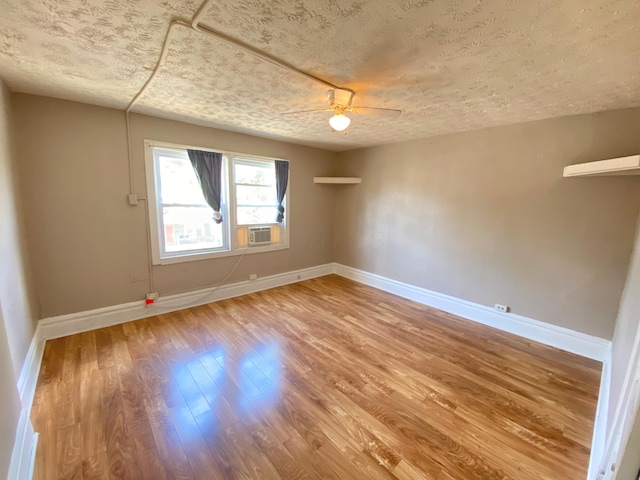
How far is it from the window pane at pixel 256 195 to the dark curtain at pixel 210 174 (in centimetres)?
40

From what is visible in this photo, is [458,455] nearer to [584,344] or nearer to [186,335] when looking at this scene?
[584,344]

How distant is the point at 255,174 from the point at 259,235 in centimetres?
98

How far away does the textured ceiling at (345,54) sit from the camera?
121cm

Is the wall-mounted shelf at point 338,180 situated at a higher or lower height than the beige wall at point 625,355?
higher

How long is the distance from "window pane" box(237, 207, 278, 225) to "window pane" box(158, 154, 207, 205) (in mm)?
601

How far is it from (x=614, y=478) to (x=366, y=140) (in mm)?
3905

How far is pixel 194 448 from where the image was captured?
62.2 inches

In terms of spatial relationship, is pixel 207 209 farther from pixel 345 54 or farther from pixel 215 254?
pixel 345 54

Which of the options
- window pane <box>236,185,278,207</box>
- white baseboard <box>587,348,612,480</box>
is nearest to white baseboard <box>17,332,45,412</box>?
window pane <box>236,185,278,207</box>

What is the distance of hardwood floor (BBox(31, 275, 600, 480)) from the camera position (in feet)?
4.96

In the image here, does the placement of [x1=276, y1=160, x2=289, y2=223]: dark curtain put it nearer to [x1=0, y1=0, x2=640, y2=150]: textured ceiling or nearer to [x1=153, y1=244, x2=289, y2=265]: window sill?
[x1=153, y1=244, x2=289, y2=265]: window sill

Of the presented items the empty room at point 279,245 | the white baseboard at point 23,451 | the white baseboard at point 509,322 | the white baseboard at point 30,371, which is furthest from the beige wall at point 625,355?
the white baseboard at point 30,371

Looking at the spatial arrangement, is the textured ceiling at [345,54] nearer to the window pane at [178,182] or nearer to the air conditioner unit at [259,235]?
the window pane at [178,182]

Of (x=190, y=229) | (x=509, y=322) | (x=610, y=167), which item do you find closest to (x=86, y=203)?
(x=190, y=229)
